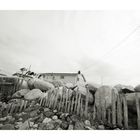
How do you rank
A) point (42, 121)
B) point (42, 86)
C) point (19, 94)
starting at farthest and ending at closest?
point (42, 86), point (19, 94), point (42, 121)

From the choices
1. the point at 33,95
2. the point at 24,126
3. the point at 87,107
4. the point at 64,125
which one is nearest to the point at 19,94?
the point at 33,95

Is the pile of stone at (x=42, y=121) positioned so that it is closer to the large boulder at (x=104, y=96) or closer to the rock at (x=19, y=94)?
the large boulder at (x=104, y=96)

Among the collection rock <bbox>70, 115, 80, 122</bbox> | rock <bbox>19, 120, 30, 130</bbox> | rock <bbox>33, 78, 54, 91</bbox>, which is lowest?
rock <bbox>19, 120, 30, 130</bbox>

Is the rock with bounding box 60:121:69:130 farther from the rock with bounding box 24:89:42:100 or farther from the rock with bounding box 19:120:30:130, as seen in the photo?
the rock with bounding box 24:89:42:100

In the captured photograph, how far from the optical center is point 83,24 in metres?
2.21

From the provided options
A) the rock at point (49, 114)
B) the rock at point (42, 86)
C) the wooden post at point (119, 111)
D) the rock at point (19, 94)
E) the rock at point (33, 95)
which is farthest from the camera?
the rock at point (42, 86)

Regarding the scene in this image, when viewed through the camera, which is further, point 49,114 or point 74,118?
point 49,114

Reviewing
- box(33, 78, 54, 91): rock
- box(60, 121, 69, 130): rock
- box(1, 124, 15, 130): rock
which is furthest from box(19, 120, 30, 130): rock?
box(33, 78, 54, 91): rock

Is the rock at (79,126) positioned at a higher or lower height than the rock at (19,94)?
lower

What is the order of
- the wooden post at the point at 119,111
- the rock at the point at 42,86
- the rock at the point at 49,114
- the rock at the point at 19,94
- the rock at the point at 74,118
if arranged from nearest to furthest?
the wooden post at the point at 119,111, the rock at the point at 74,118, the rock at the point at 49,114, the rock at the point at 19,94, the rock at the point at 42,86

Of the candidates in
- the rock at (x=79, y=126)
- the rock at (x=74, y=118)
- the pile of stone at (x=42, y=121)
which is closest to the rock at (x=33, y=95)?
the pile of stone at (x=42, y=121)

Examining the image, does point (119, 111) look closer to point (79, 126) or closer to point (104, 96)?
point (104, 96)

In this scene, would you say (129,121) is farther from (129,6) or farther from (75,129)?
(129,6)

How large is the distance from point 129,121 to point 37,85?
2.69 meters
